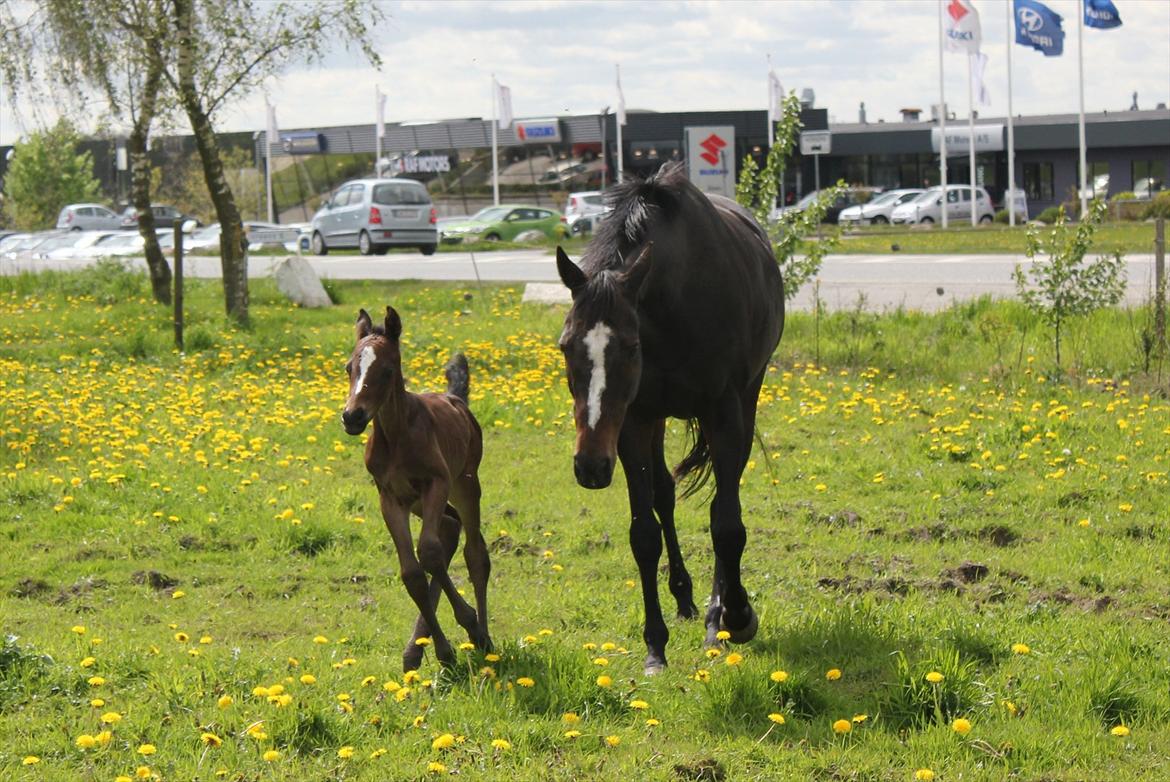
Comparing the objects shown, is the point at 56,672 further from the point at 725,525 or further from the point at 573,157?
the point at 573,157

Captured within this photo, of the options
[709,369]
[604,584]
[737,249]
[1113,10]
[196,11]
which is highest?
[1113,10]

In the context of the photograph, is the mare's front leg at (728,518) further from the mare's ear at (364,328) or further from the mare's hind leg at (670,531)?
the mare's ear at (364,328)

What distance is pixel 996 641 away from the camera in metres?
6.24

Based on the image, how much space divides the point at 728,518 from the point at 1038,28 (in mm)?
45881

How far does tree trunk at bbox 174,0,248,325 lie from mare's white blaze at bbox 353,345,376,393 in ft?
46.1

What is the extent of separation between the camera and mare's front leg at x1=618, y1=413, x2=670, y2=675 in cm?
639

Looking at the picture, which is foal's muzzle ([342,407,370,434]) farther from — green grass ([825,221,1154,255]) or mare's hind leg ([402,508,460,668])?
green grass ([825,221,1154,255])

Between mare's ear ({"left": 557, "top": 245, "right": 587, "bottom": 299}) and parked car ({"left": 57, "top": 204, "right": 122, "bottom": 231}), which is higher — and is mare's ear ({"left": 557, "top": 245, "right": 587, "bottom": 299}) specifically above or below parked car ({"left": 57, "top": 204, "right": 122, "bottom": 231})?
below

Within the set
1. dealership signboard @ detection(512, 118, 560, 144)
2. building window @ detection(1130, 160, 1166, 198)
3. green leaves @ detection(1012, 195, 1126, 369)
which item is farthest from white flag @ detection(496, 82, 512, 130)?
green leaves @ detection(1012, 195, 1126, 369)

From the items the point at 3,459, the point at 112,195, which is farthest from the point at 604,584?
the point at 112,195

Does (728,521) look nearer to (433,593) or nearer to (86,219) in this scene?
(433,593)

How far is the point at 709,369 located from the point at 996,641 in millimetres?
1741

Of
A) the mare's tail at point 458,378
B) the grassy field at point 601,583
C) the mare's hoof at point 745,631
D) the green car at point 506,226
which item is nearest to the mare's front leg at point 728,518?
the mare's hoof at point 745,631

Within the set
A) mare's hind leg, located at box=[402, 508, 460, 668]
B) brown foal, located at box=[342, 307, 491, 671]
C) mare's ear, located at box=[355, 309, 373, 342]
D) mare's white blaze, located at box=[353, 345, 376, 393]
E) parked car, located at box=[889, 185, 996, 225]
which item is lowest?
mare's hind leg, located at box=[402, 508, 460, 668]
